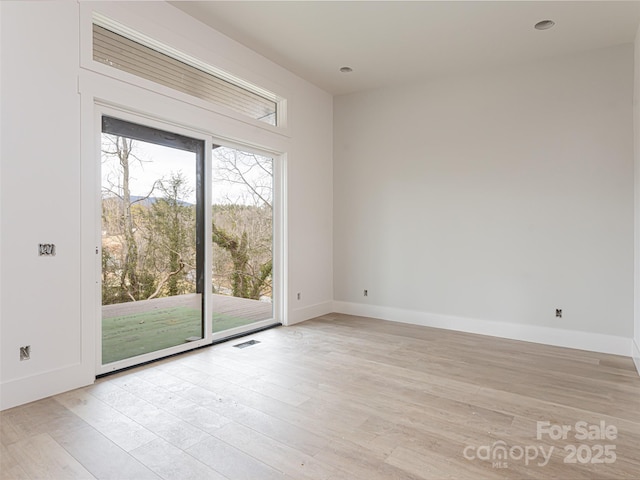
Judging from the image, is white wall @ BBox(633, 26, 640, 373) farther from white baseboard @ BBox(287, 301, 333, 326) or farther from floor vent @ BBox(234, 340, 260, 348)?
floor vent @ BBox(234, 340, 260, 348)

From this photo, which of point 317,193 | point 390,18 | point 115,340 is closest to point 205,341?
point 115,340

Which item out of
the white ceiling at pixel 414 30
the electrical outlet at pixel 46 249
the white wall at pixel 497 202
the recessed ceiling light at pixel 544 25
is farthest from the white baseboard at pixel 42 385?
the recessed ceiling light at pixel 544 25

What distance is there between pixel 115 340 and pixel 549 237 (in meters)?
4.60

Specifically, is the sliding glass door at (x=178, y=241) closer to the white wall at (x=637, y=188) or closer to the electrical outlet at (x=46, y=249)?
the electrical outlet at (x=46, y=249)

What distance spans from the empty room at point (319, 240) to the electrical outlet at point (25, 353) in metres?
0.01

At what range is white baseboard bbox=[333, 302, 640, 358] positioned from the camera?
3807 millimetres

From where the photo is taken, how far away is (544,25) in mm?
3471

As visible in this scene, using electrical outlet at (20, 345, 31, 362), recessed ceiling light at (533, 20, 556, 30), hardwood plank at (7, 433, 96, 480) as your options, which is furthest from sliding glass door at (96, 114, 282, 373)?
recessed ceiling light at (533, 20, 556, 30)

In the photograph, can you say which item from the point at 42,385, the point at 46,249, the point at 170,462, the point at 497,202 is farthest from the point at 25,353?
the point at 497,202

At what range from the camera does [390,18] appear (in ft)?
11.3

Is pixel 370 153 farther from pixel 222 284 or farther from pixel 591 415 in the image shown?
pixel 591 415

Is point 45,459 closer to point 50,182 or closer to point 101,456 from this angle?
point 101,456

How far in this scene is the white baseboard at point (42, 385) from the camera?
2.44 metres

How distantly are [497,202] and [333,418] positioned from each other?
11.0 ft
